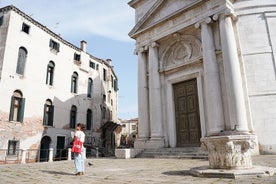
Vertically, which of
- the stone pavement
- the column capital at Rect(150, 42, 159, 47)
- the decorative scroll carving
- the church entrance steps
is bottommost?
the stone pavement

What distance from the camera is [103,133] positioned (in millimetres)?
28031

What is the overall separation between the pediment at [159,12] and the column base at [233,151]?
997 cm

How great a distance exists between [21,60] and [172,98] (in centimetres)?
1294

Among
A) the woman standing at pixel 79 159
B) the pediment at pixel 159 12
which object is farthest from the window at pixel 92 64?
the woman standing at pixel 79 159

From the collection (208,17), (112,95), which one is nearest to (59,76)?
(112,95)

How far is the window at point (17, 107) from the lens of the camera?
57.7 ft

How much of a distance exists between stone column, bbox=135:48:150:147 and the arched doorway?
9.81 m

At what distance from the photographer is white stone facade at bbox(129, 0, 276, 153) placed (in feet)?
37.0

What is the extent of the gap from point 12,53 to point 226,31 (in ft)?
51.1

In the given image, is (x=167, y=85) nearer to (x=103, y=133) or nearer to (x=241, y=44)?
(x=241, y=44)

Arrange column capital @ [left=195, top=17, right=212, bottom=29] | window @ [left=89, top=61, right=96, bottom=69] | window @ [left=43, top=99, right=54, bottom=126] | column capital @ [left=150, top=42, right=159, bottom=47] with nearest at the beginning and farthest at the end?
column capital @ [left=195, top=17, right=212, bottom=29] < column capital @ [left=150, top=42, right=159, bottom=47] < window @ [left=43, top=99, right=54, bottom=126] < window @ [left=89, top=61, right=96, bottom=69]

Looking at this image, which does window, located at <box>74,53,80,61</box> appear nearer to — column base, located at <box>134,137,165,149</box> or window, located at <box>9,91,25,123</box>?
window, located at <box>9,91,25,123</box>

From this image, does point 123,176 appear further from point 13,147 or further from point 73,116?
point 73,116

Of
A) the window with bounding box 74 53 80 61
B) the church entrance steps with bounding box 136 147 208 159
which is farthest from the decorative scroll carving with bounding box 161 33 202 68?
the window with bounding box 74 53 80 61
